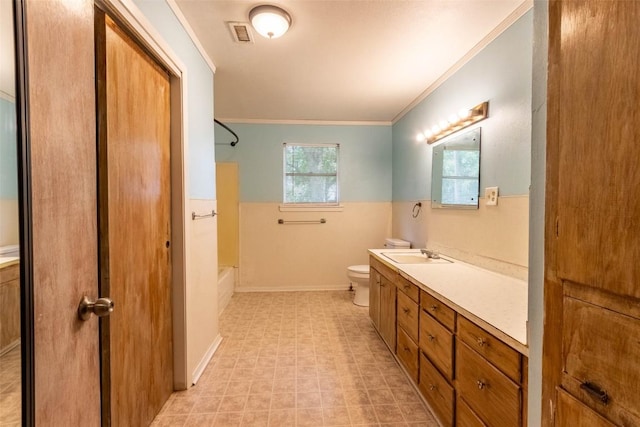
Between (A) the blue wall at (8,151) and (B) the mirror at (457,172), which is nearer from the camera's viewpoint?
(A) the blue wall at (8,151)

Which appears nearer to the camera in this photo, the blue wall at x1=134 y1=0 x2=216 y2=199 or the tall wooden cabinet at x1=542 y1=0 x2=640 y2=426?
the tall wooden cabinet at x1=542 y1=0 x2=640 y2=426

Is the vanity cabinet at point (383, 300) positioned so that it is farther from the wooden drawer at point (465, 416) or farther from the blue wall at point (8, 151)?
the blue wall at point (8, 151)

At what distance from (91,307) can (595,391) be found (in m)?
1.22

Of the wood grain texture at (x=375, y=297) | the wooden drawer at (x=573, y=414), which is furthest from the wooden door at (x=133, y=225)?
the wood grain texture at (x=375, y=297)

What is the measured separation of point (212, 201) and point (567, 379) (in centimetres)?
231

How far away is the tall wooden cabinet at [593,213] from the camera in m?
0.51

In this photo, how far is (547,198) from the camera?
696 mm

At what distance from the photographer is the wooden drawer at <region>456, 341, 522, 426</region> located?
3.34 ft

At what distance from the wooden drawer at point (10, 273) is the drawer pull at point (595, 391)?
121 centimetres

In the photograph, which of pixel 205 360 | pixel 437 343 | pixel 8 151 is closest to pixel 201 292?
pixel 205 360

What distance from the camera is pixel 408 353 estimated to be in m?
1.94

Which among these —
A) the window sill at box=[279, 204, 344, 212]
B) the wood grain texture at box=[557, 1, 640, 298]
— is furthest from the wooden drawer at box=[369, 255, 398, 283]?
the wood grain texture at box=[557, 1, 640, 298]

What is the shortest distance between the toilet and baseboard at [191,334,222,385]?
1561 mm

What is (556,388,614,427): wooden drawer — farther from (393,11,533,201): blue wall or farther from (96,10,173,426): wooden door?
(96,10,173,426): wooden door
